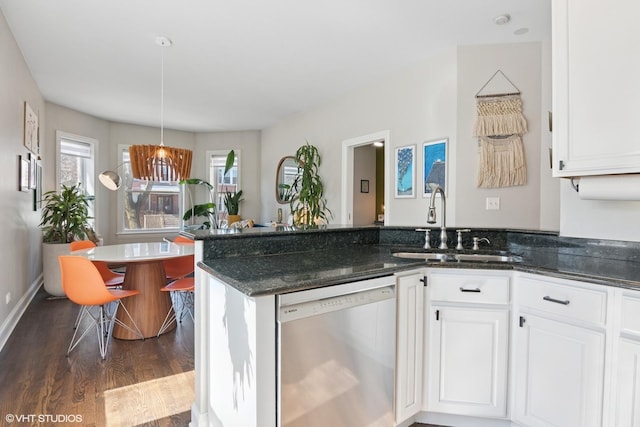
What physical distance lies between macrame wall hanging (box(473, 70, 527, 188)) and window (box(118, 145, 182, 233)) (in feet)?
18.7

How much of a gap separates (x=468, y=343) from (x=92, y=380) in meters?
2.34

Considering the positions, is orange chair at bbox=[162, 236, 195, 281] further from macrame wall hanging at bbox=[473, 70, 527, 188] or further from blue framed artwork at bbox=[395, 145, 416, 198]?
macrame wall hanging at bbox=[473, 70, 527, 188]

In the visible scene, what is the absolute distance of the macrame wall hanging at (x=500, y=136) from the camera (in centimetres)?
300

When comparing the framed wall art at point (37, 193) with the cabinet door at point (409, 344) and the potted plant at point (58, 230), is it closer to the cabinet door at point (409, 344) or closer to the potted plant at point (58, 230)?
the potted plant at point (58, 230)

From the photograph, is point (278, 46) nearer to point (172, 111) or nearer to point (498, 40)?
point (498, 40)

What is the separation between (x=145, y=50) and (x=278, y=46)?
1.30 meters

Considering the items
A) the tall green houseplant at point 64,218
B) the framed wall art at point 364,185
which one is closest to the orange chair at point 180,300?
the tall green houseplant at point 64,218

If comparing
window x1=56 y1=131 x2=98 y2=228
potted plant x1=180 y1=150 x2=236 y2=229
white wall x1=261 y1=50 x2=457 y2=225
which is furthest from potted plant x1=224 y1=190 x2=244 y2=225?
window x1=56 y1=131 x2=98 y2=228

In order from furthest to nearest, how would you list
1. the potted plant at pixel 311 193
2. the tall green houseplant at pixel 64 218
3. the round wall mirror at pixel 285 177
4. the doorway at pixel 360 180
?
the round wall mirror at pixel 285 177 < the potted plant at pixel 311 193 < the doorway at pixel 360 180 < the tall green houseplant at pixel 64 218

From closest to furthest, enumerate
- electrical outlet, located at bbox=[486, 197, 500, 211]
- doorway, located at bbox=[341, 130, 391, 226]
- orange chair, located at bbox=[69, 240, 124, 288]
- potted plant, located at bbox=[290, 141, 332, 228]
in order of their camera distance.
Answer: electrical outlet, located at bbox=[486, 197, 500, 211] → orange chair, located at bbox=[69, 240, 124, 288] → doorway, located at bbox=[341, 130, 391, 226] → potted plant, located at bbox=[290, 141, 332, 228]

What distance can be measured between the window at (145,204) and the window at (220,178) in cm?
73

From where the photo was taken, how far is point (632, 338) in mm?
1331

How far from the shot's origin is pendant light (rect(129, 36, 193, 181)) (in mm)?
3232

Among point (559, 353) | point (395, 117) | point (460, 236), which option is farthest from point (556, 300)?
point (395, 117)
